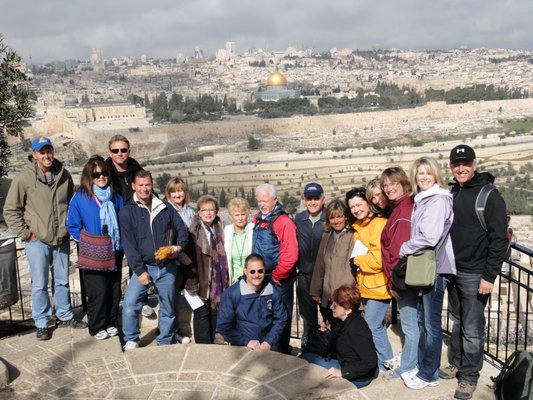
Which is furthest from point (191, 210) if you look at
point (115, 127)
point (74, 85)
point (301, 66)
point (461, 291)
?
point (301, 66)

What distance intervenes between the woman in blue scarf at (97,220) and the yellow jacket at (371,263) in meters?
1.47

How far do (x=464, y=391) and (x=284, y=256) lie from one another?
1.22 metres

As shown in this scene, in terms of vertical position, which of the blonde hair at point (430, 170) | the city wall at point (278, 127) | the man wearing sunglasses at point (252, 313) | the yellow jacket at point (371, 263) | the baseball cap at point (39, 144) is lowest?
the man wearing sunglasses at point (252, 313)

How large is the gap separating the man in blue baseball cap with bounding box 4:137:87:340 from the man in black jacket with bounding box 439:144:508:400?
2.32 m

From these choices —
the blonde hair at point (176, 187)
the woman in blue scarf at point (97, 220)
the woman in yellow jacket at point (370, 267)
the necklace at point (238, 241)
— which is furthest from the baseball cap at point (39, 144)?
the woman in yellow jacket at point (370, 267)

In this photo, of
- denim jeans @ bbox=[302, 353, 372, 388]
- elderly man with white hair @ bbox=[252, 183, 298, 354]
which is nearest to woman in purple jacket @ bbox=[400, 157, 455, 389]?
denim jeans @ bbox=[302, 353, 372, 388]

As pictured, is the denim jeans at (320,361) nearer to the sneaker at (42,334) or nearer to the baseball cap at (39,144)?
the sneaker at (42,334)

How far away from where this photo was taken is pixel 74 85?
110938 mm

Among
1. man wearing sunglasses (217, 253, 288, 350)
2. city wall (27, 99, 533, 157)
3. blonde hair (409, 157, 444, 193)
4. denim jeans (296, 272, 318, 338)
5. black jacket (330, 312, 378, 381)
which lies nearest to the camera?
blonde hair (409, 157, 444, 193)

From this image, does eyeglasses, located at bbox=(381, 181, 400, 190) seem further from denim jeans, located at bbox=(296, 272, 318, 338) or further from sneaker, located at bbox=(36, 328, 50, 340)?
sneaker, located at bbox=(36, 328, 50, 340)

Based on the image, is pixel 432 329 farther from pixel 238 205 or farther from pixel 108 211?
pixel 108 211

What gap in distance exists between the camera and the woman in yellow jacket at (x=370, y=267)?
3344 millimetres

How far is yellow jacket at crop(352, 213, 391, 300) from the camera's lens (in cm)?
333

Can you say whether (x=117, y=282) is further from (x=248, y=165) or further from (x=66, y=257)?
(x=248, y=165)
